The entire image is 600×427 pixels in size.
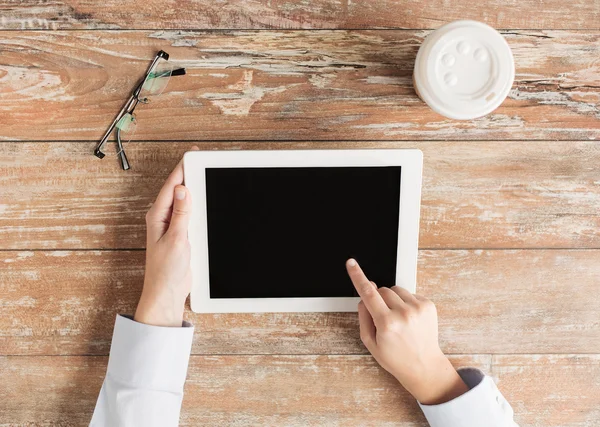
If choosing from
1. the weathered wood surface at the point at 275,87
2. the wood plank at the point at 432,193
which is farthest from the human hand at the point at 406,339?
the weathered wood surface at the point at 275,87

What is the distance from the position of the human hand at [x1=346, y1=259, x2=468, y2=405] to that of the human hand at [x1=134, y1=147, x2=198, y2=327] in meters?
0.28

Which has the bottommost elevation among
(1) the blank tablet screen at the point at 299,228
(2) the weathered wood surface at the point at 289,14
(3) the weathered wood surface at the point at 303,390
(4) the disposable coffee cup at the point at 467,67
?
(3) the weathered wood surface at the point at 303,390

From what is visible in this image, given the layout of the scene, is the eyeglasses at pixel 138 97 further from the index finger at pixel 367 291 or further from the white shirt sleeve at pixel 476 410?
the white shirt sleeve at pixel 476 410

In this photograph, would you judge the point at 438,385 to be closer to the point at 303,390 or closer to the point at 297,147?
the point at 303,390

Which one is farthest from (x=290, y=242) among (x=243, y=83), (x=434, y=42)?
(x=434, y=42)

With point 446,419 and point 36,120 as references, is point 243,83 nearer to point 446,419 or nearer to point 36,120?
point 36,120

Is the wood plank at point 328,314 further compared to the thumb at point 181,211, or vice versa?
the wood plank at point 328,314

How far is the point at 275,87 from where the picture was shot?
876mm

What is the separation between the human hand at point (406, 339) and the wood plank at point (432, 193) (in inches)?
5.3

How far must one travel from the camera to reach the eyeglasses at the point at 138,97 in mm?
869

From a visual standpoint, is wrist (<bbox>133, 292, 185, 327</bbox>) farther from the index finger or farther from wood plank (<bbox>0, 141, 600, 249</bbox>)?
the index finger

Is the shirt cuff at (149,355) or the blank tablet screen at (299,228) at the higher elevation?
the blank tablet screen at (299,228)

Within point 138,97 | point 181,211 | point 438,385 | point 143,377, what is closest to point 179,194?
point 181,211

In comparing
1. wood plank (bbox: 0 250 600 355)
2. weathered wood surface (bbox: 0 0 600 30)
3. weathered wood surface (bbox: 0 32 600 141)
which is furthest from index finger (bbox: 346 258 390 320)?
weathered wood surface (bbox: 0 0 600 30)
